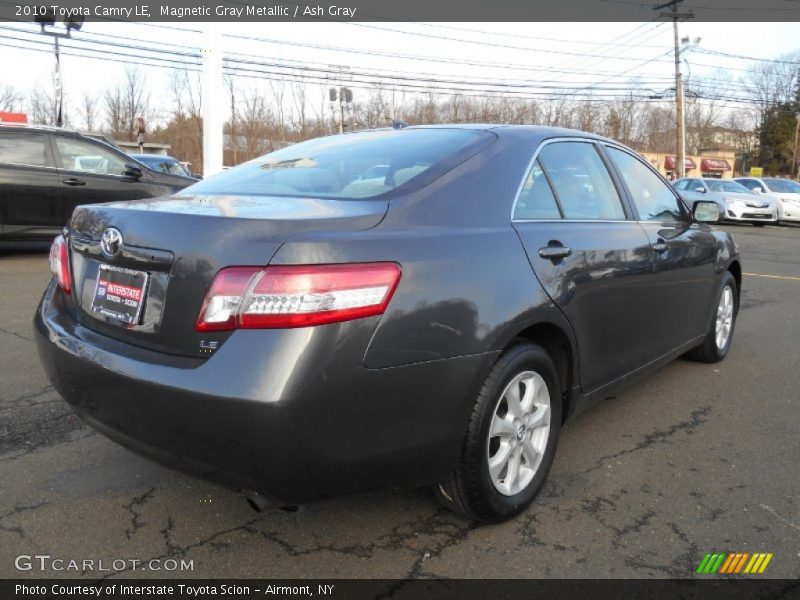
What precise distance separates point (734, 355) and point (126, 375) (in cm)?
481

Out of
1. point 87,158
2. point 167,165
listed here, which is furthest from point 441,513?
point 167,165

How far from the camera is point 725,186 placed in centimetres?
2169

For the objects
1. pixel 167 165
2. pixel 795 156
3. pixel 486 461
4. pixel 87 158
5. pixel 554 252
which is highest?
pixel 795 156

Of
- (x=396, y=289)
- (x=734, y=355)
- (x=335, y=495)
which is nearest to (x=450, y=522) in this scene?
(x=335, y=495)

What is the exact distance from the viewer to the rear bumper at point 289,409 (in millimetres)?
1908

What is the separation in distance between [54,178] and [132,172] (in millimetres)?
966

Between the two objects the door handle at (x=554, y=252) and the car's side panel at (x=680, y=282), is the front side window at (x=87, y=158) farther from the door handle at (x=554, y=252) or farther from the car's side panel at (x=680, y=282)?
the door handle at (x=554, y=252)

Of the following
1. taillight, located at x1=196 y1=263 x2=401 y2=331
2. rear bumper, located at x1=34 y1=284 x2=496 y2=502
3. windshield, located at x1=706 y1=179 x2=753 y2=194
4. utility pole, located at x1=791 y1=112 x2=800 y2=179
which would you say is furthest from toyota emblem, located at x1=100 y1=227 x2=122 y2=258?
utility pole, located at x1=791 y1=112 x2=800 y2=179

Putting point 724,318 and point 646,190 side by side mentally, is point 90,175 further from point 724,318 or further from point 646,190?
point 724,318

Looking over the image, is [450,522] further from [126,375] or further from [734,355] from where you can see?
[734,355]

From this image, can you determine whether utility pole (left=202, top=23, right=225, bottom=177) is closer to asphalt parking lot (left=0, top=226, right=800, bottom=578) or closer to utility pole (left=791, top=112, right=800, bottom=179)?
asphalt parking lot (left=0, top=226, right=800, bottom=578)

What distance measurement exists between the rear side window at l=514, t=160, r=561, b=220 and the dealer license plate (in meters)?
1.47
